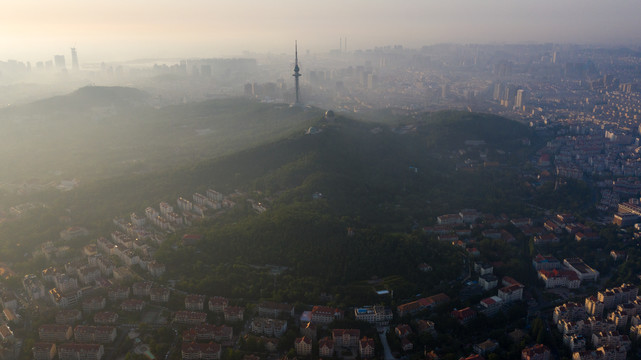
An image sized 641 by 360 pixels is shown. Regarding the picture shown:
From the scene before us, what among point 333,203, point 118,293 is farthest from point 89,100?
point 118,293

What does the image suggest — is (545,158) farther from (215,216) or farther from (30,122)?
(30,122)

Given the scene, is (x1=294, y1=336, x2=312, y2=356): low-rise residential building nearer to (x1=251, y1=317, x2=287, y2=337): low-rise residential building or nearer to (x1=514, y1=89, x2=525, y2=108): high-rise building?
(x1=251, y1=317, x2=287, y2=337): low-rise residential building

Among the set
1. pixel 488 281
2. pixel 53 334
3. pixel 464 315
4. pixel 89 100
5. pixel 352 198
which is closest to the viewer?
pixel 53 334

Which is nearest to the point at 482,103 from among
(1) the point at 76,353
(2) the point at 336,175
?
(2) the point at 336,175

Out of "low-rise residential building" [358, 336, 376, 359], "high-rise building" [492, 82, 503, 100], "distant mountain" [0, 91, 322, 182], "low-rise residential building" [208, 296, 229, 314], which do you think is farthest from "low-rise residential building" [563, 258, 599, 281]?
"high-rise building" [492, 82, 503, 100]

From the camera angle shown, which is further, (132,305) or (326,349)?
(132,305)

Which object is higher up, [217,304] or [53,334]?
[217,304]

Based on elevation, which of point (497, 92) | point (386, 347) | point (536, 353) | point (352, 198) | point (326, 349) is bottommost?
point (386, 347)

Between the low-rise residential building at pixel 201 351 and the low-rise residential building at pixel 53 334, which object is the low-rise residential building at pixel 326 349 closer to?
the low-rise residential building at pixel 201 351

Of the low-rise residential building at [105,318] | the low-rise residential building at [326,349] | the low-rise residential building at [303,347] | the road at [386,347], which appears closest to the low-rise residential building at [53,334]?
the low-rise residential building at [105,318]

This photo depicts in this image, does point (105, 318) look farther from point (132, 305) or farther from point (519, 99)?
point (519, 99)

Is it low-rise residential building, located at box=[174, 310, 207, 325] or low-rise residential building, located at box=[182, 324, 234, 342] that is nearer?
low-rise residential building, located at box=[182, 324, 234, 342]
